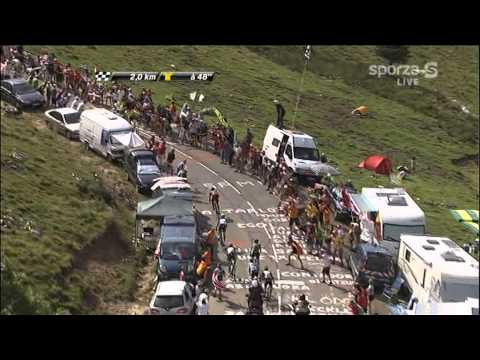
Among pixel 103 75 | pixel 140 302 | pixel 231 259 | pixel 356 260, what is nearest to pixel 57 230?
pixel 140 302

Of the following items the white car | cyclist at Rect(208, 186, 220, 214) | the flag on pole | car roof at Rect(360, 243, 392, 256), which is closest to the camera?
the white car

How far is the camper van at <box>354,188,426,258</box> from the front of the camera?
1443 inches

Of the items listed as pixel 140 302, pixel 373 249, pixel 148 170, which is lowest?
pixel 140 302

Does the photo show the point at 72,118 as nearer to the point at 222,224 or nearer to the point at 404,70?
the point at 222,224

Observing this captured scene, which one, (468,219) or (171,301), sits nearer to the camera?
(171,301)

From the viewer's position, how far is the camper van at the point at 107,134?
130ft

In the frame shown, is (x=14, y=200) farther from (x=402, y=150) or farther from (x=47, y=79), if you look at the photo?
(x=402, y=150)

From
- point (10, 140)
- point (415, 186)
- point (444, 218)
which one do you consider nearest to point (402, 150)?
point (415, 186)

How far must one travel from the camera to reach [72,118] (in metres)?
41.4

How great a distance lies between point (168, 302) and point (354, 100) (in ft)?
107

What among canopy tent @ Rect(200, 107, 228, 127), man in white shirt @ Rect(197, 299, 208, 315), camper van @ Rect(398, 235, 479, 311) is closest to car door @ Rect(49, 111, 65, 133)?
canopy tent @ Rect(200, 107, 228, 127)

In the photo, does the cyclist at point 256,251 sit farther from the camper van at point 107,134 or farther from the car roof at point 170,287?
the camper van at point 107,134

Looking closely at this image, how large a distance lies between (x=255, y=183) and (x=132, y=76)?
9.38 m

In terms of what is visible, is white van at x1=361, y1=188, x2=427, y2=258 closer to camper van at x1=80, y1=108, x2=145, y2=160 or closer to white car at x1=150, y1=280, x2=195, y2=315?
white car at x1=150, y1=280, x2=195, y2=315
